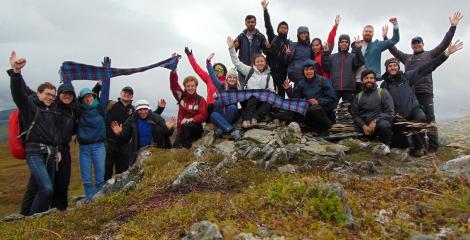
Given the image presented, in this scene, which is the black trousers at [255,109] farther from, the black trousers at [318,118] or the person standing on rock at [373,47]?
the person standing on rock at [373,47]

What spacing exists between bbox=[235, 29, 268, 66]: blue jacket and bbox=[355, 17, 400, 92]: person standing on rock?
3630 mm

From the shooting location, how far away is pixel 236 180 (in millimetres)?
9797

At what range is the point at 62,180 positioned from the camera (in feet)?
35.2

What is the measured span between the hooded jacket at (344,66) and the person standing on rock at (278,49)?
1.79 meters

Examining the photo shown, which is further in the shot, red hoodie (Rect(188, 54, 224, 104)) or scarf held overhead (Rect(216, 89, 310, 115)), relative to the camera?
red hoodie (Rect(188, 54, 224, 104))

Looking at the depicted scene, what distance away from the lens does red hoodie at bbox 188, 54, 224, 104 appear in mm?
14773

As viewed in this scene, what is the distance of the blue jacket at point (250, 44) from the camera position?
15820 millimetres

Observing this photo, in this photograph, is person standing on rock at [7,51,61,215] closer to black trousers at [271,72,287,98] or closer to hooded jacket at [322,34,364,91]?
black trousers at [271,72,287,98]

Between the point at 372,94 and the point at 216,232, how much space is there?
909 cm

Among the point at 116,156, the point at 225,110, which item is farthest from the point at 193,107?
the point at 116,156

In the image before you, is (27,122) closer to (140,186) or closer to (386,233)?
(140,186)

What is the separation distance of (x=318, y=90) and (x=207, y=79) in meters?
4.03

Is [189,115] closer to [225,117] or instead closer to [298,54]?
[225,117]

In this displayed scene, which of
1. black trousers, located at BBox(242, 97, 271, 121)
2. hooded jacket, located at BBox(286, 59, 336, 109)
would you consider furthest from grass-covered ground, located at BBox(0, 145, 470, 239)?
hooded jacket, located at BBox(286, 59, 336, 109)
